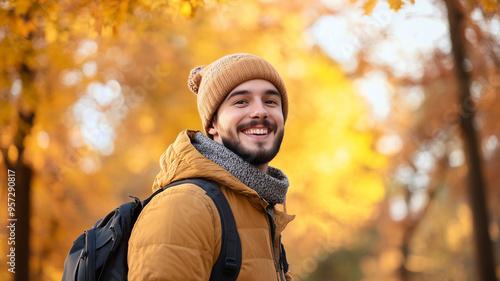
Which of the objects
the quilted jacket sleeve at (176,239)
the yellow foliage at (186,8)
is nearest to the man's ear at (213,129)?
the quilted jacket sleeve at (176,239)

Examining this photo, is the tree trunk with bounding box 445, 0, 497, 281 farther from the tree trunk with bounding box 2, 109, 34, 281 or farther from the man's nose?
the tree trunk with bounding box 2, 109, 34, 281

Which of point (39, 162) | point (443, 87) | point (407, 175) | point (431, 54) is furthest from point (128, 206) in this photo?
point (407, 175)

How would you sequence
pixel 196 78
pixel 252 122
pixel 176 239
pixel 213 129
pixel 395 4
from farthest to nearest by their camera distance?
pixel 395 4 → pixel 196 78 → pixel 213 129 → pixel 252 122 → pixel 176 239

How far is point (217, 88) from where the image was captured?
2.61 meters

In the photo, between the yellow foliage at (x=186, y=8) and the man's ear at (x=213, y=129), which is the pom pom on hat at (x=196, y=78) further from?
the yellow foliage at (x=186, y=8)

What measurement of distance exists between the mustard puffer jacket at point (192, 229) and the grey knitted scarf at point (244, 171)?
0.11m

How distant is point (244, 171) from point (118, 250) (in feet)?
2.24

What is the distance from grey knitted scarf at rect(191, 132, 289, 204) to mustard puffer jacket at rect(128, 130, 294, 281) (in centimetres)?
11

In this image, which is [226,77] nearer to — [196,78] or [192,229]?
[196,78]

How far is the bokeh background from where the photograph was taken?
24.2 feet

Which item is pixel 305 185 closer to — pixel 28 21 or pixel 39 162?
pixel 39 162

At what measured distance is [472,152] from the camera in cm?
757

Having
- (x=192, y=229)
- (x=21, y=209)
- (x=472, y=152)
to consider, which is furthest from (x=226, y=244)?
(x=472, y=152)

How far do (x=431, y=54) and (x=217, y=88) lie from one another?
7.55m
